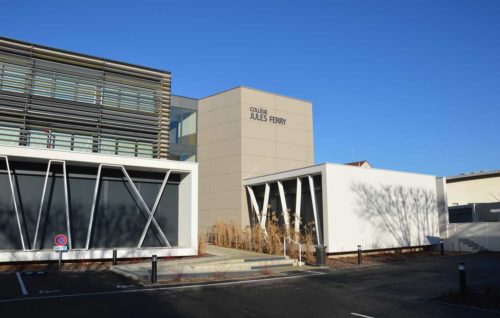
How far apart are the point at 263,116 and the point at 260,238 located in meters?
9.16

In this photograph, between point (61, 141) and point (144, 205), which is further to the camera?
point (144, 205)

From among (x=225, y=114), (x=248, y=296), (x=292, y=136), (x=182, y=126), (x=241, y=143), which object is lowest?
(x=248, y=296)

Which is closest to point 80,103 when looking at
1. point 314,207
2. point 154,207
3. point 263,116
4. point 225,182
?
point 154,207

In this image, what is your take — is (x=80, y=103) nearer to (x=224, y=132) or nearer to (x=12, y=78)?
(x=12, y=78)

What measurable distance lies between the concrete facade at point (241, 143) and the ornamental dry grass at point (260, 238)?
1712 millimetres

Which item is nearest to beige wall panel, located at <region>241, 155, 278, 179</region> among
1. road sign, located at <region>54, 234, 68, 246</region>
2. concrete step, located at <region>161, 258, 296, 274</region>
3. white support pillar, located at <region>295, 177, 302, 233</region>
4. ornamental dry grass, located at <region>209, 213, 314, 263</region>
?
ornamental dry grass, located at <region>209, 213, 314, 263</region>

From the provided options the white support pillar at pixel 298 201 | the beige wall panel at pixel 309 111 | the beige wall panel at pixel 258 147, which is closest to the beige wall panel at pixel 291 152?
the beige wall panel at pixel 258 147

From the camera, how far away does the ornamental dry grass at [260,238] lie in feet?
66.8

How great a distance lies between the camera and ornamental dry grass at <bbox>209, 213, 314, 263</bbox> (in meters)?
20.4

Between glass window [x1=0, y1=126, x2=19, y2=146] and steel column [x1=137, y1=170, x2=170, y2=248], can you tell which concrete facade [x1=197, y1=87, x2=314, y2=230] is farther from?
glass window [x1=0, y1=126, x2=19, y2=146]

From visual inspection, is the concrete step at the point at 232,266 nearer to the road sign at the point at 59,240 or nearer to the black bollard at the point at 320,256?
the black bollard at the point at 320,256

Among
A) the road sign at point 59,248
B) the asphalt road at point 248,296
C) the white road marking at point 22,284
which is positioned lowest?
the asphalt road at point 248,296

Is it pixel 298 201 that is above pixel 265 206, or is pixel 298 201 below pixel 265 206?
above

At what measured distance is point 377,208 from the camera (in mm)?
23234
